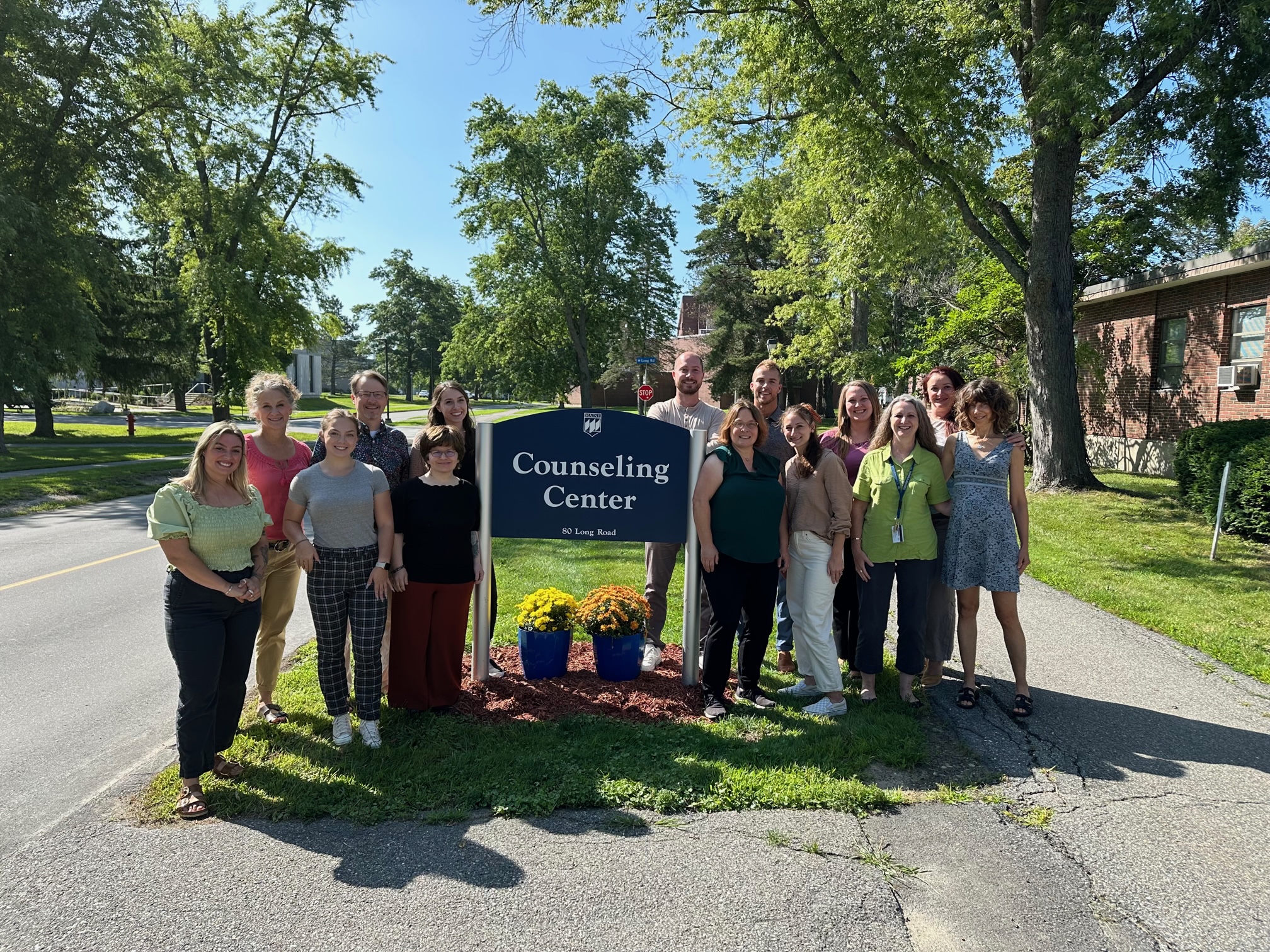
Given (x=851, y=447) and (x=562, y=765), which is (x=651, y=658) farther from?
(x=851, y=447)

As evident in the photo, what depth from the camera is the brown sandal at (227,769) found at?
376cm

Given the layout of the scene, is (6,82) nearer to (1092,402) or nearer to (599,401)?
(1092,402)

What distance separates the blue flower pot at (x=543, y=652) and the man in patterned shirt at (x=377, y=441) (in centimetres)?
87

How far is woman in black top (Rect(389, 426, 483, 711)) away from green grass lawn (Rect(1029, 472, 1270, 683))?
5.34m

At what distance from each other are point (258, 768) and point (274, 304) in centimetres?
2424

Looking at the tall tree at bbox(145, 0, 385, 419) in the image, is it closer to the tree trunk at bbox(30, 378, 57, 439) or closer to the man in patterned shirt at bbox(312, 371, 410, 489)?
the tree trunk at bbox(30, 378, 57, 439)

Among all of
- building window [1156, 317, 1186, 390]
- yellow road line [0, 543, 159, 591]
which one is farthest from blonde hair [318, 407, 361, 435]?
building window [1156, 317, 1186, 390]

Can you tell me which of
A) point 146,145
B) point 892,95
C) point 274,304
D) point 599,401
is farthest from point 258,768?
point 599,401

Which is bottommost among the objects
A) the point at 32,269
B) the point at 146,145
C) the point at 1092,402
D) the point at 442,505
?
the point at 442,505

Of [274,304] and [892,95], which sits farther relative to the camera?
[274,304]

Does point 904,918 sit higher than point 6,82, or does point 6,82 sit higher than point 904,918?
point 6,82

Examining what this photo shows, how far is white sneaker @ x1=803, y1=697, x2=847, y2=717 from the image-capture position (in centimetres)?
448

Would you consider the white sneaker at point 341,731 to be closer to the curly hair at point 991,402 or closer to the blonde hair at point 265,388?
the blonde hair at point 265,388

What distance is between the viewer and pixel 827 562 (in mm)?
4625
